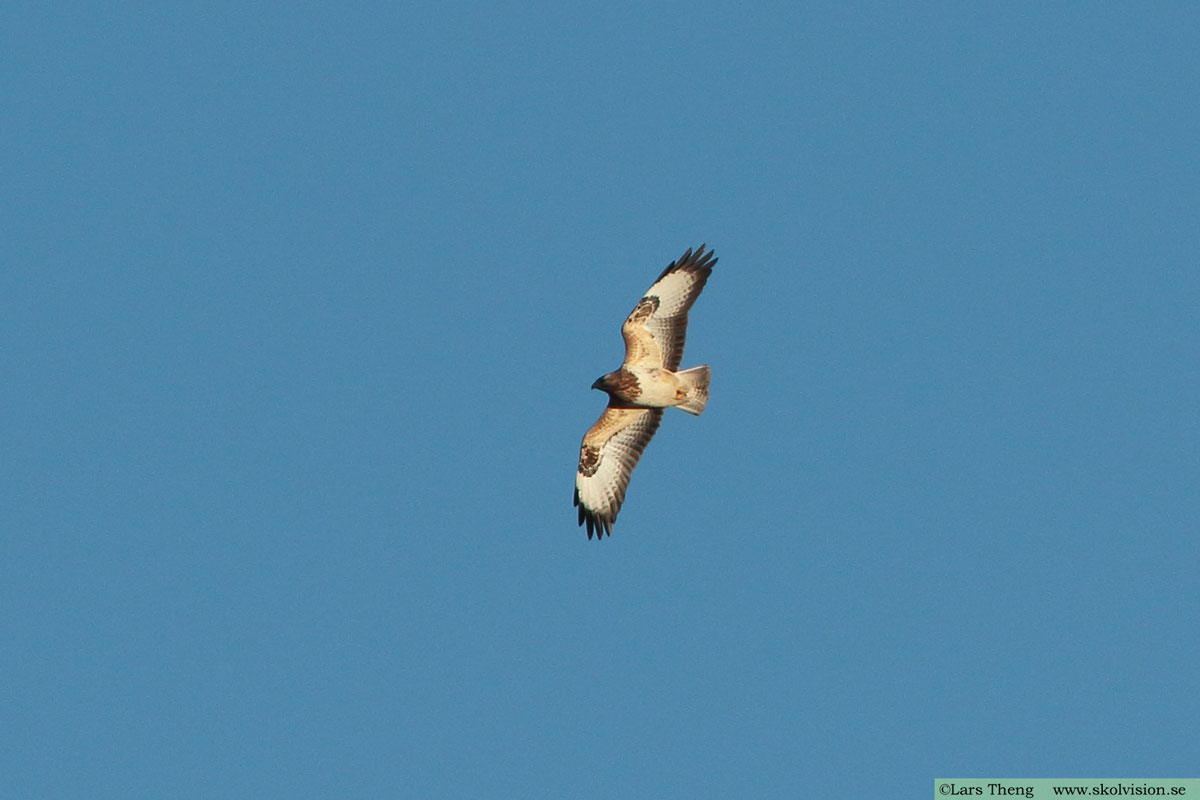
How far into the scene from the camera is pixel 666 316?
48.7 ft

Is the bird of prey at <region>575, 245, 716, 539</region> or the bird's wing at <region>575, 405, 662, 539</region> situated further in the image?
the bird's wing at <region>575, 405, 662, 539</region>

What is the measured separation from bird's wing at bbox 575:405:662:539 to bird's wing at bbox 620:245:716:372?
3.19ft

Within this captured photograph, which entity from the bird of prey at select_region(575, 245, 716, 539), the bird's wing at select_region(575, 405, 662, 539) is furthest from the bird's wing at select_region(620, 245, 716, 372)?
the bird's wing at select_region(575, 405, 662, 539)

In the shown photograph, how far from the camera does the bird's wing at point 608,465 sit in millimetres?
15422

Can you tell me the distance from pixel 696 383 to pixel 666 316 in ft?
3.14

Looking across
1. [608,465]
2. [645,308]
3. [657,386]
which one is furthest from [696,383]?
[608,465]

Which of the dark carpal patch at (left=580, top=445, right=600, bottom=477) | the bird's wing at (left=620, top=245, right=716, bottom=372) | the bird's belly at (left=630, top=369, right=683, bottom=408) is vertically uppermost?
the bird's wing at (left=620, top=245, right=716, bottom=372)

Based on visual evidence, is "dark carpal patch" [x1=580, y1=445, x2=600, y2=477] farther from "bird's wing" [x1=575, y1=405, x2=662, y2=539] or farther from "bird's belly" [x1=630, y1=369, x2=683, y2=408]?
"bird's belly" [x1=630, y1=369, x2=683, y2=408]

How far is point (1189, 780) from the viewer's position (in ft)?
46.9

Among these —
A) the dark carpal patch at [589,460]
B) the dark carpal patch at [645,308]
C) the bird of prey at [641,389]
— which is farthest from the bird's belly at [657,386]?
the dark carpal patch at [589,460]

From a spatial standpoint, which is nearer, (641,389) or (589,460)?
(641,389)

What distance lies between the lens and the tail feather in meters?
14.4

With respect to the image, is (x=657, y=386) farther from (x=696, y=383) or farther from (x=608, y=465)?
(x=608, y=465)

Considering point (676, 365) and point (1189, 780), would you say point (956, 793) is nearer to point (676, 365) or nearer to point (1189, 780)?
point (1189, 780)
